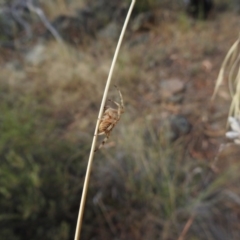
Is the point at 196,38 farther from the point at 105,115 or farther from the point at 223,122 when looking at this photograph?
the point at 105,115

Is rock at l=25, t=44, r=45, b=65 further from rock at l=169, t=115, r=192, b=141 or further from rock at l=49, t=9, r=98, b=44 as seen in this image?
rock at l=169, t=115, r=192, b=141

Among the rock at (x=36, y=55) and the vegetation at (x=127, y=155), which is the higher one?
the rock at (x=36, y=55)

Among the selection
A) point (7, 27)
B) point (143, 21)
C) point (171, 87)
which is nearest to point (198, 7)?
point (143, 21)

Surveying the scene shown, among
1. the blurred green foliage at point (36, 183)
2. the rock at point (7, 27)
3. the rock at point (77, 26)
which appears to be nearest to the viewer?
the blurred green foliage at point (36, 183)

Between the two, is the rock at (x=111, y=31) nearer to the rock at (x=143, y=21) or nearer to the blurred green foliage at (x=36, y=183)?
the rock at (x=143, y=21)

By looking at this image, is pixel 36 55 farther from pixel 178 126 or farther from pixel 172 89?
pixel 178 126

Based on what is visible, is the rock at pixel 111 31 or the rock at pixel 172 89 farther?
the rock at pixel 111 31

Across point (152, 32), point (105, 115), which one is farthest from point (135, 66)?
point (105, 115)

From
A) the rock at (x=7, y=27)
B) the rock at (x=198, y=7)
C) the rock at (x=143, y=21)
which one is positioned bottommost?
the rock at (x=198, y=7)

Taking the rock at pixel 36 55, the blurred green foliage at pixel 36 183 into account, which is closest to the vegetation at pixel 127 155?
the blurred green foliage at pixel 36 183

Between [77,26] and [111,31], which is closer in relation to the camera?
[111,31]

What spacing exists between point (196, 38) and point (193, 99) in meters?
0.64

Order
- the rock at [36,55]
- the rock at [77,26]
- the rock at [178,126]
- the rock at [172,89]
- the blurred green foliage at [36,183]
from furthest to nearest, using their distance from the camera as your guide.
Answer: the rock at [77,26] < the rock at [36,55] < the rock at [172,89] < the rock at [178,126] < the blurred green foliage at [36,183]

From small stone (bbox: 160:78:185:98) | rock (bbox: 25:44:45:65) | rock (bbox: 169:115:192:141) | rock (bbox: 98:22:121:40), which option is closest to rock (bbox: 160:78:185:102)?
small stone (bbox: 160:78:185:98)
